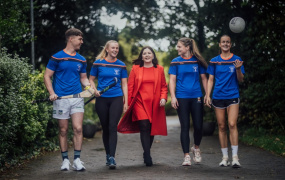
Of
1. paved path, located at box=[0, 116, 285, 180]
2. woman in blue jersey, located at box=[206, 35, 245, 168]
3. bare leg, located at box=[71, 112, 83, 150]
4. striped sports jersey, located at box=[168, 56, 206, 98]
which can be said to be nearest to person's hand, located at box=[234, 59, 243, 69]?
woman in blue jersey, located at box=[206, 35, 245, 168]

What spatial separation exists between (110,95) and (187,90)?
1.29m

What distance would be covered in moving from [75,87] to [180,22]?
15313 mm

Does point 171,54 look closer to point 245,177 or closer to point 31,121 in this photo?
point 31,121

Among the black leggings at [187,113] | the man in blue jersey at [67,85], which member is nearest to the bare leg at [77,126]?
the man in blue jersey at [67,85]

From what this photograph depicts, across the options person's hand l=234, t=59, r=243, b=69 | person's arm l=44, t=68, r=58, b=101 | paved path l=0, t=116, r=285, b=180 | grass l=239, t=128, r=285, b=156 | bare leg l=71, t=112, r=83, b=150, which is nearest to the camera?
paved path l=0, t=116, r=285, b=180

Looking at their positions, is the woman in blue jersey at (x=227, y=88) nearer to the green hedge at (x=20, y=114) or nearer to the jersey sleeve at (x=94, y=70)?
the jersey sleeve at (x=94, y=70)

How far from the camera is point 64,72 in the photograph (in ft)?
23.4

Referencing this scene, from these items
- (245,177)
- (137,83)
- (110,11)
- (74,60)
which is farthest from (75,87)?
(110,11)

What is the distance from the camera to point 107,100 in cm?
760

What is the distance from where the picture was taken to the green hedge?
23.0ft

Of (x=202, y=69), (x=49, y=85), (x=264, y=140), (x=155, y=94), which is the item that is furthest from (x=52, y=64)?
(x=264, y=140)

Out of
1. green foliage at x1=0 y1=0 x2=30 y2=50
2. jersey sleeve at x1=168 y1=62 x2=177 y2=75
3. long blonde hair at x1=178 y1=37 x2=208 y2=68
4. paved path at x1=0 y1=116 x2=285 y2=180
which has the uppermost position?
green foliage at x1=0 y1=0 x2=30 y2=50

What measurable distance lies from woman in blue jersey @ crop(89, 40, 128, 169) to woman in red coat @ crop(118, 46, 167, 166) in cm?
19

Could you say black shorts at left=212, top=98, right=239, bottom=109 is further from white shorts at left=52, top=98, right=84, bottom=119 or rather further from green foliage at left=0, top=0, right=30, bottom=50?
green foliage at left=0, top=0, right=30, bottom=50
